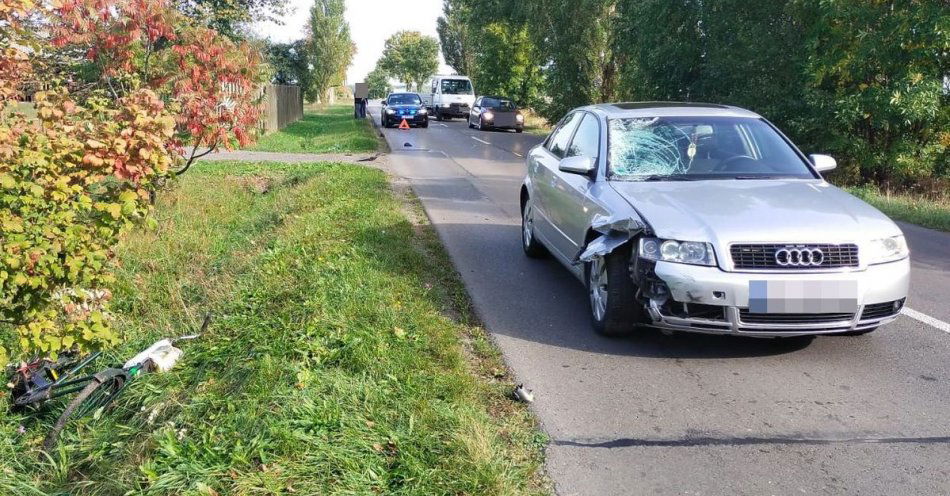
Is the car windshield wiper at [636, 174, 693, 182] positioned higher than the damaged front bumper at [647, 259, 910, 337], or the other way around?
the car windshield wiper at [636, 174, 693, 182]

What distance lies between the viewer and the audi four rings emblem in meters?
4.70

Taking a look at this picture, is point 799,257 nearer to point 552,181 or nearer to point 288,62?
point 552,181

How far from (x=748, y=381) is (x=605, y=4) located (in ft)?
86.0

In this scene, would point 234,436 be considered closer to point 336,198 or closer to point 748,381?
point 748,381

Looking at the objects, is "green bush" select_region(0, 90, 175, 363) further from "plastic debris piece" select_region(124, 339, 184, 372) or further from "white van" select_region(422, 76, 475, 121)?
"white van" select_region(422, 76, 475, 121)

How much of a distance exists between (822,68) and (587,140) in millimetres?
11321

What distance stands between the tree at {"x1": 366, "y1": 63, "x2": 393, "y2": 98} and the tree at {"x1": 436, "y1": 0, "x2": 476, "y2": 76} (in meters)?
41.0

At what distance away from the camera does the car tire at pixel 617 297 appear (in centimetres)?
518

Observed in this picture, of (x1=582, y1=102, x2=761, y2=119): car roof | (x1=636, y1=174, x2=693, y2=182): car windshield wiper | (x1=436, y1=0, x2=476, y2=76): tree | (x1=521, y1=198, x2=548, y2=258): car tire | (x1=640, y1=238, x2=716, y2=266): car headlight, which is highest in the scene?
(x1=436, y1=0, x2=476, y2=76): tree

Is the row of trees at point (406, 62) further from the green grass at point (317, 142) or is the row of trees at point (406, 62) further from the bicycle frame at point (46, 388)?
the bicycle frame at point (46, 388)

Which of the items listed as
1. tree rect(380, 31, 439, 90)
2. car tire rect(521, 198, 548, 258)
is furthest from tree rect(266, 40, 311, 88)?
tree rect(380, 31, 439, 90)

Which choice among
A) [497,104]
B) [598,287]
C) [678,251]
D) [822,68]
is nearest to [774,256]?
[678,251]

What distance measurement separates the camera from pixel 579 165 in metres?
5.99

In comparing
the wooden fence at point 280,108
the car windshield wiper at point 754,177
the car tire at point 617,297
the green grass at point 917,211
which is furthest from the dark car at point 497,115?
the car tire at point 617,297
